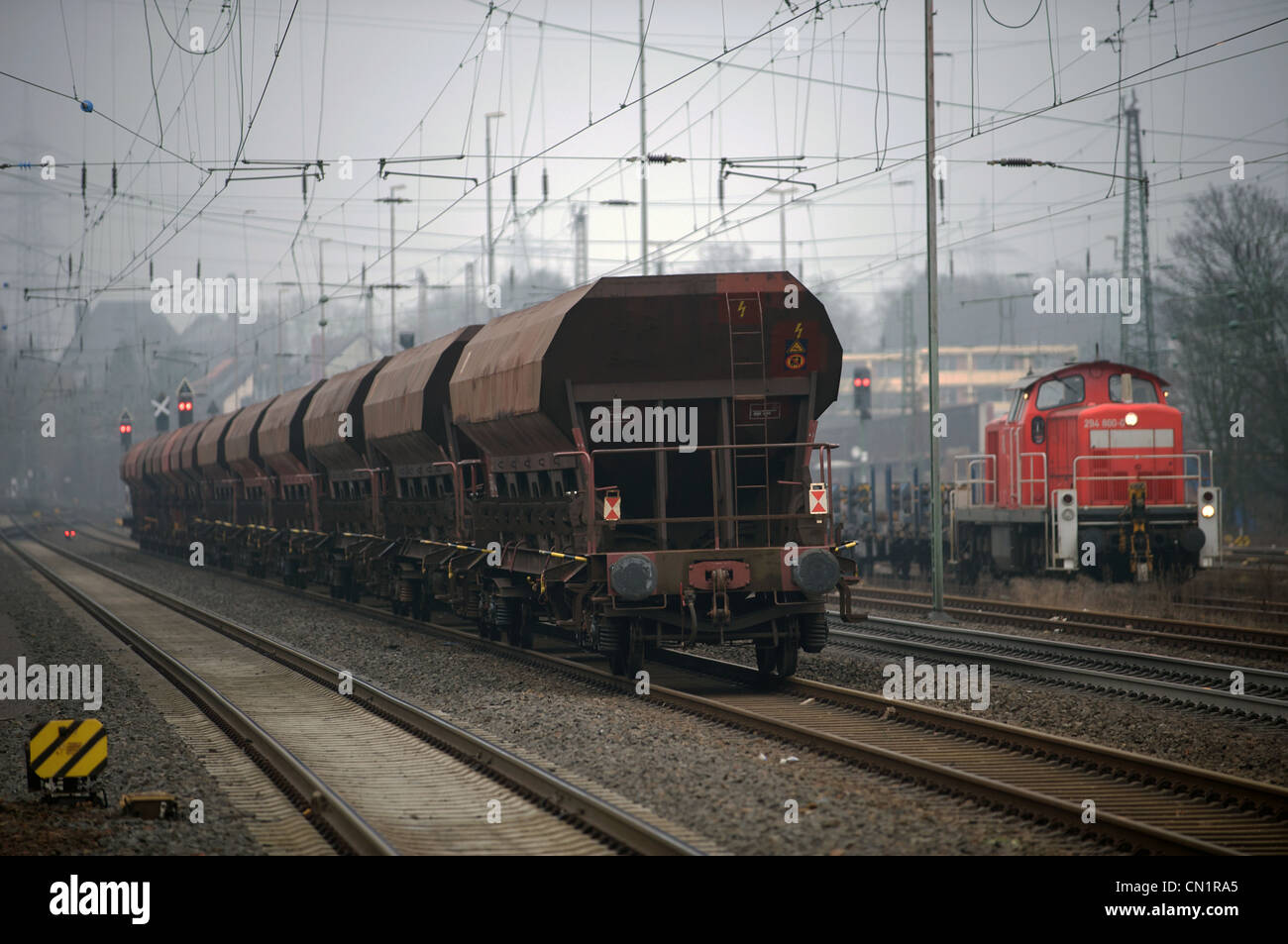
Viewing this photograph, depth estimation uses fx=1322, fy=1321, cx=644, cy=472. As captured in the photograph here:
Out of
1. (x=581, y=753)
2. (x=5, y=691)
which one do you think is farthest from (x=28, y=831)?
(x=5, y=691)

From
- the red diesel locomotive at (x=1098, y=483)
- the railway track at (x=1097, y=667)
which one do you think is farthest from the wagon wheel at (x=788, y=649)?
the red diesel locomotive at (x=1098, y=483)

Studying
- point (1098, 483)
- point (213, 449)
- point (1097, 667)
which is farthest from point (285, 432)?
point (1097, 667)

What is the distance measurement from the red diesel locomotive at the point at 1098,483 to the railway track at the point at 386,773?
40.6 feet

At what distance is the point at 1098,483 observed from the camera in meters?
22.2

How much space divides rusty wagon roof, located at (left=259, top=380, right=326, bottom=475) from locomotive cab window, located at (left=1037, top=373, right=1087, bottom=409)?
14.9 meters

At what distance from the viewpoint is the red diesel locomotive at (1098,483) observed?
21109mm

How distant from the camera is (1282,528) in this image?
37.3 meters

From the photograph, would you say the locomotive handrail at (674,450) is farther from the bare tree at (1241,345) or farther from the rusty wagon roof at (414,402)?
the bare tree at (1241,345)

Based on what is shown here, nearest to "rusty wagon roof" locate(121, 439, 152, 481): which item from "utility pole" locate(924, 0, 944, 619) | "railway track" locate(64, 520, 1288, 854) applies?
"utility pole" locate(924, 0, 944, 619)

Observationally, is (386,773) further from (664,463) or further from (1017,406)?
(1017,406)

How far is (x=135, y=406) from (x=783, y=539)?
10601 cm

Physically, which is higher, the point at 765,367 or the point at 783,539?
the point at 765,367

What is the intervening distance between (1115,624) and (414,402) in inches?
410
